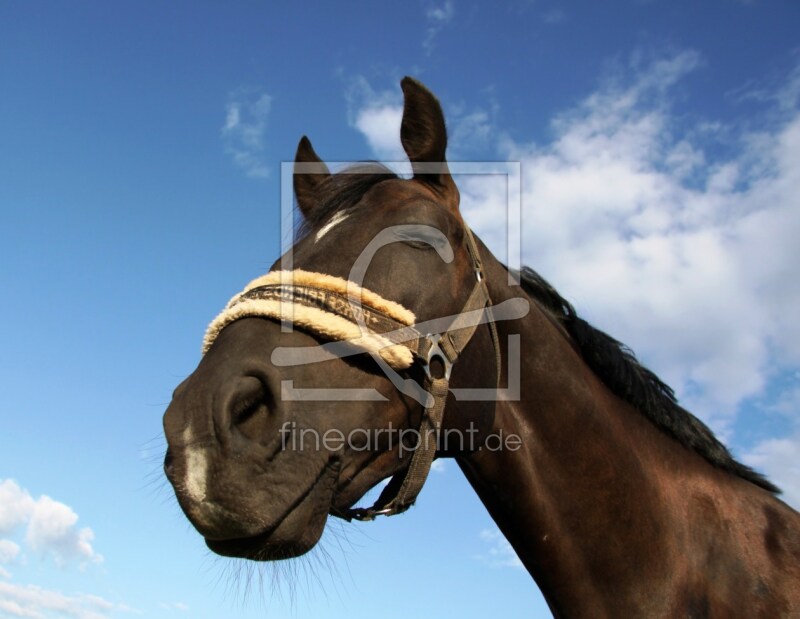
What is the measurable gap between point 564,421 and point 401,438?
3.67ft

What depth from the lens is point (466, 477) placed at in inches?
161

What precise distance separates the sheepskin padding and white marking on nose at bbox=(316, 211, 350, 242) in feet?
1.23

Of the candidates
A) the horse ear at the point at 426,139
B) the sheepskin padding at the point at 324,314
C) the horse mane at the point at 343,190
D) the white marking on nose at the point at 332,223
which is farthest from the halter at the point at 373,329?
the horse ear at the point at 426,139

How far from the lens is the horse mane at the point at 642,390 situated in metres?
4.36

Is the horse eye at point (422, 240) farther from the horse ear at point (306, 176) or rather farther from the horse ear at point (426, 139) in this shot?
the horse ear at point (306, 176)

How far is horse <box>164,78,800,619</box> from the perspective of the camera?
9.12 feet

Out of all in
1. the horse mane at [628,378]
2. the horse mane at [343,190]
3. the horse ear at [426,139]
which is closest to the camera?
the horse mane at [343,190]

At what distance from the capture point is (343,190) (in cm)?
396

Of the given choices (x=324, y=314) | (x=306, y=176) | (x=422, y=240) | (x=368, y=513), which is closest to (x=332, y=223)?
(x=422, y=240)

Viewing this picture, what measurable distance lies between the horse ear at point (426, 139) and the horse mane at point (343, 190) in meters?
0.20

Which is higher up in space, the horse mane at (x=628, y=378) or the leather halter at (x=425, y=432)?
the horse mane at (x=628, y=378)

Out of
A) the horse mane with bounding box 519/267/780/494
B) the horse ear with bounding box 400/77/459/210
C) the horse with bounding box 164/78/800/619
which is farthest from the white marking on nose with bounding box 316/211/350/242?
the horse mane with bounding box 519/267/780/494

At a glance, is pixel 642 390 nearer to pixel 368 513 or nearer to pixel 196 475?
pixel 368 513

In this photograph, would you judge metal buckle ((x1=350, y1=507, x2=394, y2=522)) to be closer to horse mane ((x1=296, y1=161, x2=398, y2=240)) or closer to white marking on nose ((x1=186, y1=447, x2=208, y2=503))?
white marking on nose ((x1=186, y1=447, x2=208, y2=503))
